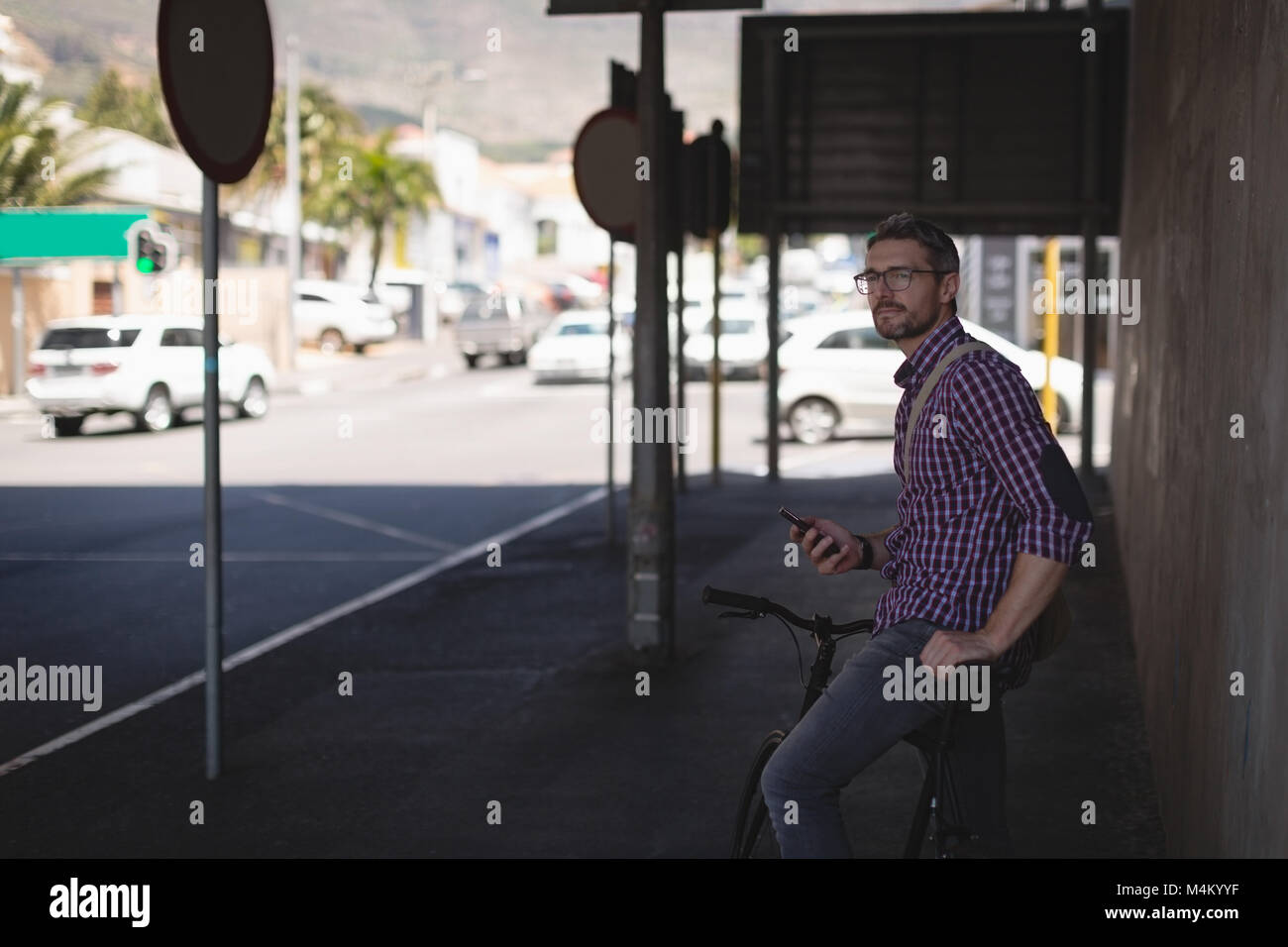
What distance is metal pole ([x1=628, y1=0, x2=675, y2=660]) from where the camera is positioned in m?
8.66

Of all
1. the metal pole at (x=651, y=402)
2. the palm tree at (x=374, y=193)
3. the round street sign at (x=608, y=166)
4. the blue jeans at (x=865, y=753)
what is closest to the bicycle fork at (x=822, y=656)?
the blue jeans at (x=865, y=753)

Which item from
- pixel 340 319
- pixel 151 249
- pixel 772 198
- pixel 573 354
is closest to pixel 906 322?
pixel 772 198

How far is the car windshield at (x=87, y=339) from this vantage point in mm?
25516

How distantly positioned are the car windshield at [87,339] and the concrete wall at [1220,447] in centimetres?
2002

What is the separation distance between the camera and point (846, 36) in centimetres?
1800

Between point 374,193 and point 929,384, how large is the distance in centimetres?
6949

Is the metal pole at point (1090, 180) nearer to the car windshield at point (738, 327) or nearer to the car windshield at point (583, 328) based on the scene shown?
the car windshield at point (738, 327)

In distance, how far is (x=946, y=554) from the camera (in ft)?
12.1

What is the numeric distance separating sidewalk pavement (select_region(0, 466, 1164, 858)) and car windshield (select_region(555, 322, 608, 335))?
26700 millimetres
